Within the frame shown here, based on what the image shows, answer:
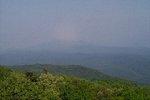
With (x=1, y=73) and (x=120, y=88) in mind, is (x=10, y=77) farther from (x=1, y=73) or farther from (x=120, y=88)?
(x=120, y=88)

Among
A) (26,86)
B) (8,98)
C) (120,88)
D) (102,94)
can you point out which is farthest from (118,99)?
(8,98)

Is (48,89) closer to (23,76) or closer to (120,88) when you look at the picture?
(23,76)

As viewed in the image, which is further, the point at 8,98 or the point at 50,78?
the point at 50,78

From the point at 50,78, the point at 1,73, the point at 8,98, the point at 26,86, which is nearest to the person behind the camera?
the point at 8,98

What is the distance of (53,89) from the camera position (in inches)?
2756

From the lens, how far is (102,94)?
73.4m

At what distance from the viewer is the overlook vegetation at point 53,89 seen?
63.9 m

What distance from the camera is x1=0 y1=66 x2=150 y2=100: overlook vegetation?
63.9 metres

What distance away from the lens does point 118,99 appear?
71.6 m

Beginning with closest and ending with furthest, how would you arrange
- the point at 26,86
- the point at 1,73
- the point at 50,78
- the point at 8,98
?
1. the point at 8,98
2. the point at 26,86
3. the point at 50,78
4. the point at 1,73

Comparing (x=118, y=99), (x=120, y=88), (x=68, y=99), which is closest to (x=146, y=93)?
(x=120, y=88)

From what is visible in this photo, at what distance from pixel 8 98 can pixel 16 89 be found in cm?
345

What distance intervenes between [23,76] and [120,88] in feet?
69.3

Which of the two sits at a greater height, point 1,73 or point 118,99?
point 1,73
